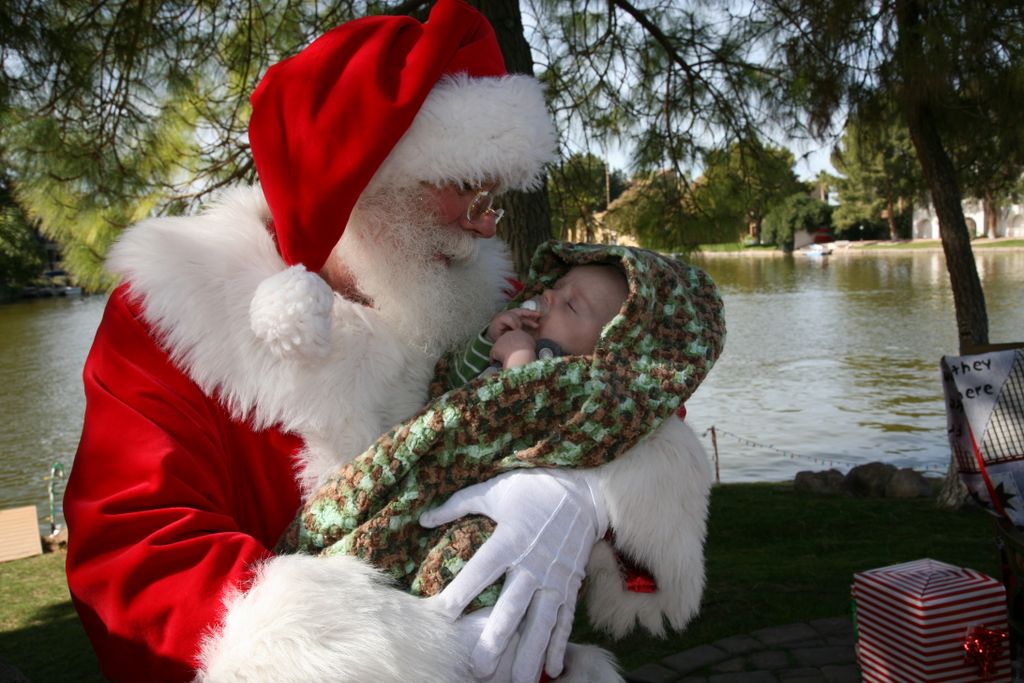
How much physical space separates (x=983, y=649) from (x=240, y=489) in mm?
2307

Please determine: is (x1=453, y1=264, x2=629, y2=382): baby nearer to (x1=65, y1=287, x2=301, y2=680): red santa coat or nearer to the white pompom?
the white pompom

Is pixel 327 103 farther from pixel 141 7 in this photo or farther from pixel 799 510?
pixel 799 510

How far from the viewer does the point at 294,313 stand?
4.73 feet

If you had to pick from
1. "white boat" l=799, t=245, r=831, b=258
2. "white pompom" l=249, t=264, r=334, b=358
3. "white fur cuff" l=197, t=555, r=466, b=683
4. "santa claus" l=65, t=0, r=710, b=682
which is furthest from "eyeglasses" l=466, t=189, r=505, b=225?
"white boat" l=799, t=245, r=831, b=258

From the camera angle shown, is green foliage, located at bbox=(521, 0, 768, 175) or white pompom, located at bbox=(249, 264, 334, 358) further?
green foliage, located at bbox=(521, 0, 768, 175)

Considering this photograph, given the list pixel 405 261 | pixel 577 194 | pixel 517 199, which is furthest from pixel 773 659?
pixel 577 194

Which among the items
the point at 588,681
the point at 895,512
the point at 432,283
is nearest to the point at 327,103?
the point at 432,283

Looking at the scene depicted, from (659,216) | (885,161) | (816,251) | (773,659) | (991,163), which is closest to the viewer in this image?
(773,659)

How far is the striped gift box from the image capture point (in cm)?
274

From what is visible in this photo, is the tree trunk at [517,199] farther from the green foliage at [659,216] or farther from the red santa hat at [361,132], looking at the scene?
the red santa hat at [361,132]

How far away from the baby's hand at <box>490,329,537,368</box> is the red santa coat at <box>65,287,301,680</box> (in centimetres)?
49

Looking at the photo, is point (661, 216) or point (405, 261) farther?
point (661, 216)

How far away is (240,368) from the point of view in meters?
1.49

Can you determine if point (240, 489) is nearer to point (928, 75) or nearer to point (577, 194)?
point (577, 194)
